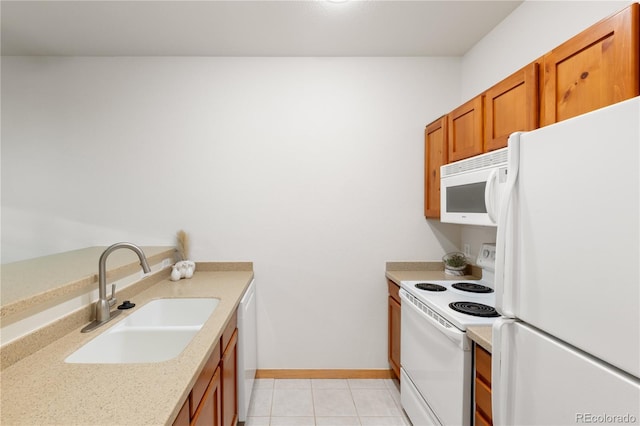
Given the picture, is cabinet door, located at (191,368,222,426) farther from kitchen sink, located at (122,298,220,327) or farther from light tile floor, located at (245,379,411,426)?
light tile floor, located at (245,379,411,426)

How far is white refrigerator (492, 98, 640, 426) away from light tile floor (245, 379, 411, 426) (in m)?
1.30

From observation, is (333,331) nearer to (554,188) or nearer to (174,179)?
(174,179)

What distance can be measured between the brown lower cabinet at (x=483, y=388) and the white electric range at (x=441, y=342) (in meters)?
0.04

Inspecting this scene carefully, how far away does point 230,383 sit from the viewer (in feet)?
5.46

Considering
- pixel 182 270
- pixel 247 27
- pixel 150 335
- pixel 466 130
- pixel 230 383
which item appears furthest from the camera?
pixel 182 270

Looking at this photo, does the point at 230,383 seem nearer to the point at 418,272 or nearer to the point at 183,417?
the point at 183,417

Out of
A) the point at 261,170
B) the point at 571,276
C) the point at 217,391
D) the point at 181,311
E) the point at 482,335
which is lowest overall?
the point at 217,391

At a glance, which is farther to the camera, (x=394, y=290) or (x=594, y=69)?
(x=394, y=290)

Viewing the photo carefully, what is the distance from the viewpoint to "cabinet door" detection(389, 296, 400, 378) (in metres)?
2.32

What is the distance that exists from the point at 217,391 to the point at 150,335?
1.43ft
